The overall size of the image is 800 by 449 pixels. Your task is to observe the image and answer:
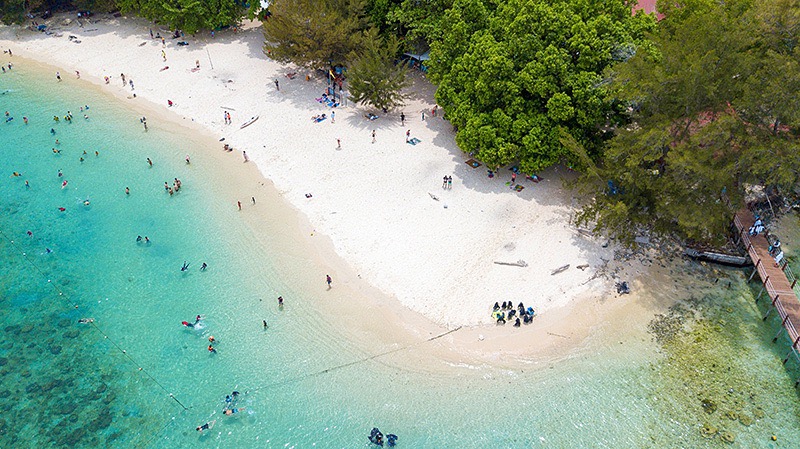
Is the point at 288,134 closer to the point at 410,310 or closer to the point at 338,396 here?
the point at 410,310

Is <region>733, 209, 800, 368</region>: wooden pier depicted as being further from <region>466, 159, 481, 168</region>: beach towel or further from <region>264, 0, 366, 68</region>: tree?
<region>264, 0, 366, 68</region>: tree

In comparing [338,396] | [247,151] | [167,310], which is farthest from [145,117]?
[338,396]

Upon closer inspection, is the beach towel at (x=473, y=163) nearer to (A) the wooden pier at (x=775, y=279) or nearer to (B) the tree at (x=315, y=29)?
(B) the tree at (x=315, y=29)

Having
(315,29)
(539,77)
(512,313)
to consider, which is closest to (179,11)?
(315,29)

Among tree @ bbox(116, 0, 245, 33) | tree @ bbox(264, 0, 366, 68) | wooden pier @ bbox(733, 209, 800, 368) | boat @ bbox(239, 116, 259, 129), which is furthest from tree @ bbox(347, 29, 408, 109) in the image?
wooden pier @ bbox(733, 209, 800, 368)

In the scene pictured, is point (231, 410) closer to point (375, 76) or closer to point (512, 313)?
point (512, 313)

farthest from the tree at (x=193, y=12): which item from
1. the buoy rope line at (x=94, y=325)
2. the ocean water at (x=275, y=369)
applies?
the buoy rope line at (x=94, y=325)
